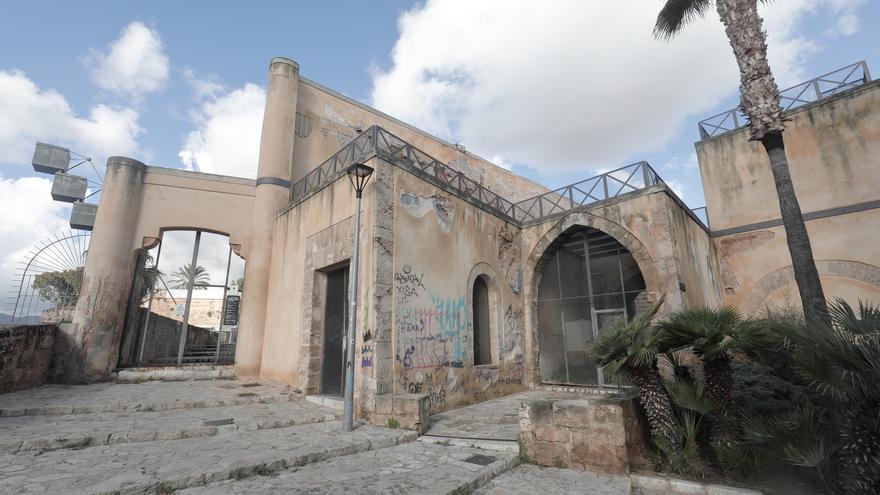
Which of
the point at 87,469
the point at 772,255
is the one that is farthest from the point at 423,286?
the point at 772,255

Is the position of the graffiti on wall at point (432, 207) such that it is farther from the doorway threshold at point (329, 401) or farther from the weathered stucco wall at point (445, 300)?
the doorway threshold at point (329, 401)

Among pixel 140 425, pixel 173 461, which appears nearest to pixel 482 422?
pixel 173 461

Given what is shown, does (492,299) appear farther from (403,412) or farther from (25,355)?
(25,355)

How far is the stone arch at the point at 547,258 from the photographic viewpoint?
8688mm

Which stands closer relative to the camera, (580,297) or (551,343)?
(580,297)

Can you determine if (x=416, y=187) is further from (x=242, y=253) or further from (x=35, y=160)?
(x=35, y=160)

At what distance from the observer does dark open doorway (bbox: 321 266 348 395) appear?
8023mm

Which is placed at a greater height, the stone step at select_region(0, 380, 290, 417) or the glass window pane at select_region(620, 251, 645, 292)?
the glass window pane at select_region(620, 251, 645, 292)

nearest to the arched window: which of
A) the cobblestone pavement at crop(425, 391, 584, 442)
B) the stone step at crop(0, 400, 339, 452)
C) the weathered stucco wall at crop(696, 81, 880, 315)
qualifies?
the cobblestone pavement at crop(425, 391, 584, 442)

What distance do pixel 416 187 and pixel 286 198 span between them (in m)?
4.66

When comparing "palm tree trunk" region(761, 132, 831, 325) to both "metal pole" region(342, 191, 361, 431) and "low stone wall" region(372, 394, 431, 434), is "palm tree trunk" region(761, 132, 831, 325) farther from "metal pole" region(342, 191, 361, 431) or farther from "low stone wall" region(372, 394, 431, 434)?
"metal pole" region(342, 191, 361, 431)

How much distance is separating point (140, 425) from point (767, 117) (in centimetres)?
976

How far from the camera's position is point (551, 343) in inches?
412

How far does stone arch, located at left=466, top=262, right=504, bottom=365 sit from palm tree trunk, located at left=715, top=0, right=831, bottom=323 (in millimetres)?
5477
